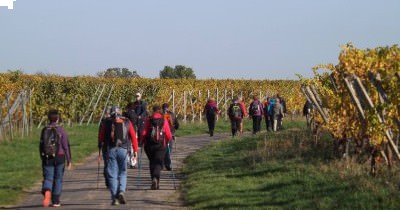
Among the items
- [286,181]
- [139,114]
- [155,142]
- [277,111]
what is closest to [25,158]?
[139,114]

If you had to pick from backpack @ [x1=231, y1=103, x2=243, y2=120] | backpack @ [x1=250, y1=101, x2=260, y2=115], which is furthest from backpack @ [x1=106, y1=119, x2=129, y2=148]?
backpack @ [x1=250, y1=101, x2=260, y2=115]

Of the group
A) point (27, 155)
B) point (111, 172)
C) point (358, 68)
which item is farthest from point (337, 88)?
point (27, 155)

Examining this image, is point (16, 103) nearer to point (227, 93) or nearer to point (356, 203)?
point (356, 203)

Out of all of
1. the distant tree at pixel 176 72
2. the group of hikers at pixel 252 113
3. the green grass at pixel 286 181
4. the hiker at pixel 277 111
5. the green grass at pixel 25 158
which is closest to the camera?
the green grass at pixel 286 181

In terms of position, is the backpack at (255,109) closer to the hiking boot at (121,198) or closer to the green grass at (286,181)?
the green grass at (286,181)

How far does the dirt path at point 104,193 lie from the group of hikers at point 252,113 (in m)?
8.06

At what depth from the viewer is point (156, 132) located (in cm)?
1453

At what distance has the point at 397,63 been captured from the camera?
10758mm

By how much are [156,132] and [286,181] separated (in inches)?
116

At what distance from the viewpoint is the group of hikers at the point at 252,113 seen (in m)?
27.0

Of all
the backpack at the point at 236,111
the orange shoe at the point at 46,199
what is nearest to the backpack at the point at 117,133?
the orange shoe at the point at 46,199

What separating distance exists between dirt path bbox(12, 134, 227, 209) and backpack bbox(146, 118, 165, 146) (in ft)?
3.27

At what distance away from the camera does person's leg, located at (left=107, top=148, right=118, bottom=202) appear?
1259cm

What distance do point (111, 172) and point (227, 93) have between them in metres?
34.7
